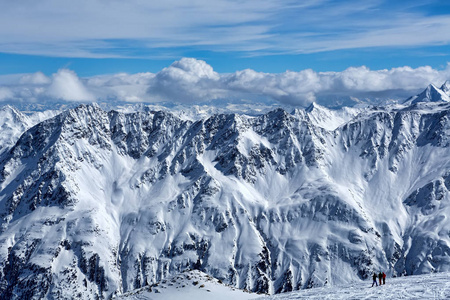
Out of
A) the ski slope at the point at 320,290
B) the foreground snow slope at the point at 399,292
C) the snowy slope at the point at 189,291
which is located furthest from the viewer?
the snowy slope at the point at 189,291

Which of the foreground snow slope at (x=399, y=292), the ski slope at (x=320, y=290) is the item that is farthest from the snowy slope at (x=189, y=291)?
the foreground snow slope at (x=399, y=292)

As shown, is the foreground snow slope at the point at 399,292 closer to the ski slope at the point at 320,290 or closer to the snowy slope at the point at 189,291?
the ski slope at the point at 320,290

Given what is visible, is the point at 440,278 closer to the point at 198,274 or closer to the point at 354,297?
the point at 354,297

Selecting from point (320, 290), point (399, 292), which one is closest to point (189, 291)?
point (320, 290)

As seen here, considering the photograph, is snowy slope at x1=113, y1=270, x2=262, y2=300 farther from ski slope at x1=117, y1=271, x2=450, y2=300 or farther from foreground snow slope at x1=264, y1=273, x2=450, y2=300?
foreground snow slope at x1=264, y1=273, x2=450, y2=300

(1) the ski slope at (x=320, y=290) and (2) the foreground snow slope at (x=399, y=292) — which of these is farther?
(1) the ski slope at (x=320, y=290)

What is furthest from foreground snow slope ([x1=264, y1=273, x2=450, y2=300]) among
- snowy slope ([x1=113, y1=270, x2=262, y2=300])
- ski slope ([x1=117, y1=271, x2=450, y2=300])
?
snowy slope ([x1=113, y1=270, x2=262, y2=300])

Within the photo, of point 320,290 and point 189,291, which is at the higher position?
point 320,290

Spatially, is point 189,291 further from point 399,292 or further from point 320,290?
point 399,292

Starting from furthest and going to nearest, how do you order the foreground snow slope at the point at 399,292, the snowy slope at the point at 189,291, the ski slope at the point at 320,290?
1. the snowy slope at the point at 189,291
2. the ski slope at the point at 320,290
3. the foreground snow slope at the point at 399,292

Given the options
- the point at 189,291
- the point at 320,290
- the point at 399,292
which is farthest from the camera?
the point at 189,291

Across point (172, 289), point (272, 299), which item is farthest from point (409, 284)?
point (172, 289)

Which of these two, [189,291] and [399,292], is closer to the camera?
[399,292]
